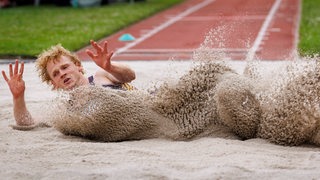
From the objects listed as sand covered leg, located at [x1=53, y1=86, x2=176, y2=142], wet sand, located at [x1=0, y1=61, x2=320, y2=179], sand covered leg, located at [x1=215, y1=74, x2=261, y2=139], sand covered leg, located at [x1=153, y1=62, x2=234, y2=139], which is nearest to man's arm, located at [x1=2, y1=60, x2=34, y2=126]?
wet sand, located at [x1=0, y1=61, x2=320, y2=179]

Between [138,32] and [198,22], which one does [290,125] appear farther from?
[198,22]

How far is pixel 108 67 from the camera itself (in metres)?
5.61

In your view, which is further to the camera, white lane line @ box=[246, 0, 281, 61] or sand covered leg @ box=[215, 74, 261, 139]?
white lane line @ box=[246, 0, 281, 61]

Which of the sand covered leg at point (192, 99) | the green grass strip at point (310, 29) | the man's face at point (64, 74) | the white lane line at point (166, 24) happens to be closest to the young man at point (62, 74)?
the man's face at point (64, 74)

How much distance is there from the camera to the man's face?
5527mm

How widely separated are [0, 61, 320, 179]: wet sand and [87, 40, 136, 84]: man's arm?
18.9 inches

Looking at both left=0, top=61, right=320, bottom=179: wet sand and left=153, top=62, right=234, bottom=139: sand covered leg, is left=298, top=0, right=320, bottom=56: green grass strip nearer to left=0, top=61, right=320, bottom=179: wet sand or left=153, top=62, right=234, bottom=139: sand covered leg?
left=153, top=62, right=234, bottom=139: sand covered leg

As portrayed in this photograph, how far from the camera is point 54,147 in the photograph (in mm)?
4855

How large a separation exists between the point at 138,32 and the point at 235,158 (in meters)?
10.9

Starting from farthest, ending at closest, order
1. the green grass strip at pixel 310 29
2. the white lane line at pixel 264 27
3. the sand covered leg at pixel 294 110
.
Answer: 1. the white lane line at pixel 264 27
2. the green grass strip at pixel 310 29
3. the sand covered leg at pixel 294 110

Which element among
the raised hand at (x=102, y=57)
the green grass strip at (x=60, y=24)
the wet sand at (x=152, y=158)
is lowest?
the green grass strip at (x=60, y=24)

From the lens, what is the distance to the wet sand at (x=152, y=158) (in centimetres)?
410

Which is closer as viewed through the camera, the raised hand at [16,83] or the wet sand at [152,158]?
the wet sand at [152,158]

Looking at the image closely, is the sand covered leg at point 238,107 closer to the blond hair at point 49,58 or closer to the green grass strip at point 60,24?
the blond hair at point 49,58
